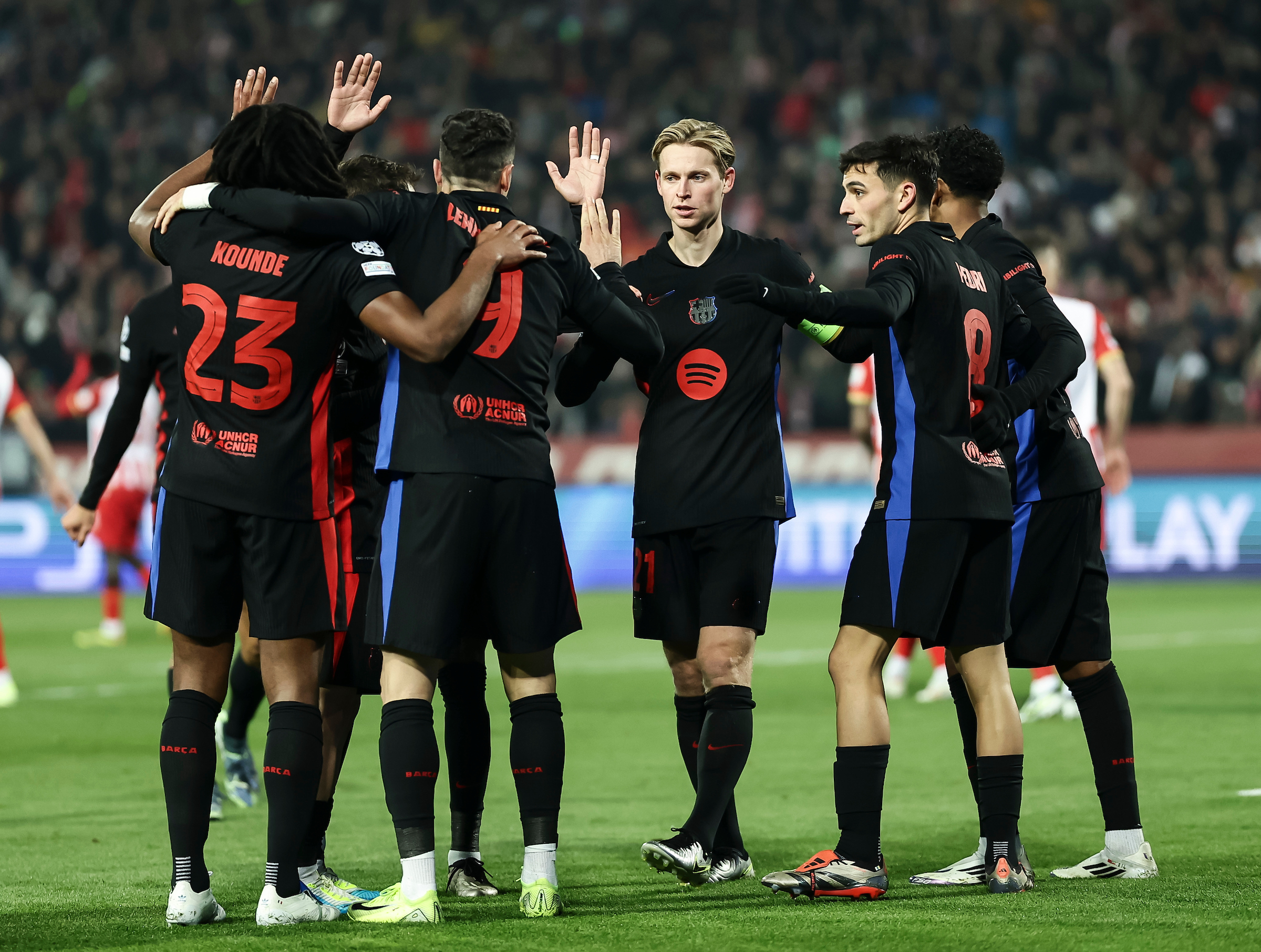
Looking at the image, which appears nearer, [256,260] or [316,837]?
[256,260]

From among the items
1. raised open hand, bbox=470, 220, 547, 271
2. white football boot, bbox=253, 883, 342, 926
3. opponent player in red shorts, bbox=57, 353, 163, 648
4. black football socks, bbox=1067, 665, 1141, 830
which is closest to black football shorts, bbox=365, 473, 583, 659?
raised open hand, bbox=470, 220, 547, 271

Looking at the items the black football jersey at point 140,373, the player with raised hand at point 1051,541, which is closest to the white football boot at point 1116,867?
the player with raised hand at point 1051,541

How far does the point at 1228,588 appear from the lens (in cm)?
1708

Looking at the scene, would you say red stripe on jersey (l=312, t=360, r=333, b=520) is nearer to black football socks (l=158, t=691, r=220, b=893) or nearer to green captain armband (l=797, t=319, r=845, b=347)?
black football socks (l=158, t=691, r=220, b=893)

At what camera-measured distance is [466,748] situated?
16.9ft

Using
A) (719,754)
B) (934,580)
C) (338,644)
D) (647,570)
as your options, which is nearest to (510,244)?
(647,570)

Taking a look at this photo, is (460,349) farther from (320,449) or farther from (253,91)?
(253,91)

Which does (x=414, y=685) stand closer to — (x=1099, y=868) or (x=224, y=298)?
(x=224, y=298)

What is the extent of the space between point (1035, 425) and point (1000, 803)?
1303mm

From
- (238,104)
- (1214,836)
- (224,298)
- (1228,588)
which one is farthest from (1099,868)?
(1228,588)

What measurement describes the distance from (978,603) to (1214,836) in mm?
1535

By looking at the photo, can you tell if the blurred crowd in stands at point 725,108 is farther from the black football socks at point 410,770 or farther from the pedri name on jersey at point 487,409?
the black football socks at point 410,770

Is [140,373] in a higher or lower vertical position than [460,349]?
higher

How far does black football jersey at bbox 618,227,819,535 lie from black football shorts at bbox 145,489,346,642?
1.19m
